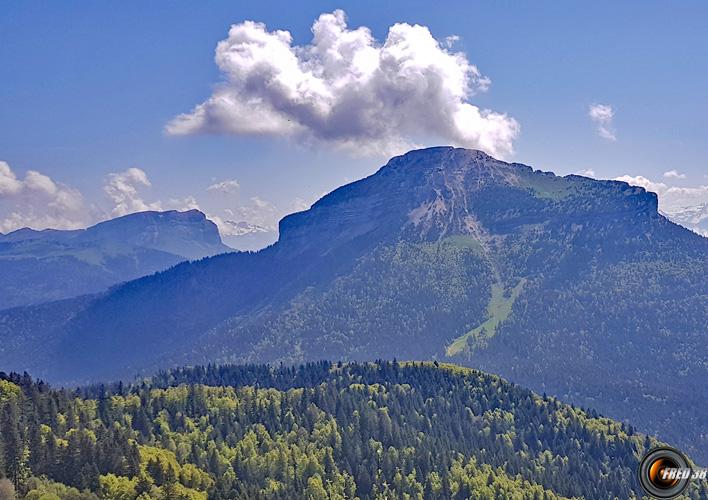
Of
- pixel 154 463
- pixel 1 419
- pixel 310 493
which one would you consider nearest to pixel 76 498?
pixel 154 463

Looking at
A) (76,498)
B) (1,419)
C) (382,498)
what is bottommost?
(382,498)

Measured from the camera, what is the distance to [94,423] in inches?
7539

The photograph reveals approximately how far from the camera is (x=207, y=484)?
6604 inches

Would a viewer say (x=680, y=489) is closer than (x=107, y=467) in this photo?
Yes

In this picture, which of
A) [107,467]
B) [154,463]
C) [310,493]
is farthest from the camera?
[310,493]

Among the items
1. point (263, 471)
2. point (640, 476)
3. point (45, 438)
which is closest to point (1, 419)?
point (45, 438)

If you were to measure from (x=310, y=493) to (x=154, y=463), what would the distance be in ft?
163

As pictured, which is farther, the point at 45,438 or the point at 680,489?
the point at 45,438

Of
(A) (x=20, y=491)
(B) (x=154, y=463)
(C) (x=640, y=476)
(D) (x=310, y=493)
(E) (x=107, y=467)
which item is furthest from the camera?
(D) (x=310, y=493)

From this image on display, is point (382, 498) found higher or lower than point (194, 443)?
lower

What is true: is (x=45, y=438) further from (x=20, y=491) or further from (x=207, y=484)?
(x=207, y=484)

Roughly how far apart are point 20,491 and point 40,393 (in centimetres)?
6496

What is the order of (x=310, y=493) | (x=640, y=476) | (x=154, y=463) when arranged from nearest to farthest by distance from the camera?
(x=640, y=476), (x=154, y=463), (x=310, y=493)

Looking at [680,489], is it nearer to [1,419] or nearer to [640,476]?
[640,476]
